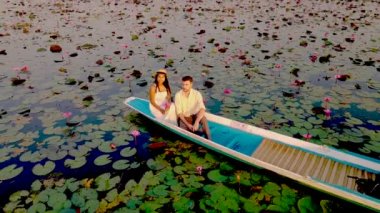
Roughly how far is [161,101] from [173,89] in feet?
7.01

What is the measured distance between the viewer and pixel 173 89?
29.5ft

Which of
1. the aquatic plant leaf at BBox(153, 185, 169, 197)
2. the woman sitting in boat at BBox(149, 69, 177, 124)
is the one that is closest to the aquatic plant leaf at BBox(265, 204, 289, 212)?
the aquatic plant leaf at BBox(153, 185, 169, 197)

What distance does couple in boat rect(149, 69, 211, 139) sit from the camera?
6.04 m

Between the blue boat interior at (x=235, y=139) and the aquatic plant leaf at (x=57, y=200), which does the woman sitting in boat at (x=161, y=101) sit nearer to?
the blue boat interior at (x=235, y=139)

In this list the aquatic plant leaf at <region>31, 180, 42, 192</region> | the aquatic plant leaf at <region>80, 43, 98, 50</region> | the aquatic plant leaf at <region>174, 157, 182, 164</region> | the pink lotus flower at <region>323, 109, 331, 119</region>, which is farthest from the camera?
the aquatic plant leaf at <region>80, 43, 98, 50</region>

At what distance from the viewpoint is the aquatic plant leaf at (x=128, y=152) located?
5876 mm

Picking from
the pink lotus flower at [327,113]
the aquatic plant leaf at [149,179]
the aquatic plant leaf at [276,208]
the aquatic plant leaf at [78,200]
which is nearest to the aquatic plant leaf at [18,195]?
the aquatic plant leaf at [78,200]

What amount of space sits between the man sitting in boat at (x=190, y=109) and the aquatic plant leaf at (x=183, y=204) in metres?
1.58

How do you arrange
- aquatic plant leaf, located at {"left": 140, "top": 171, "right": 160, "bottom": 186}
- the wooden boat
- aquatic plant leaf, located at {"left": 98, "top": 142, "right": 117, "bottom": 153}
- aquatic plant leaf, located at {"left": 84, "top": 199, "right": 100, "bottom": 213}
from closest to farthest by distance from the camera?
the wooden boat < aquatic plant leaf, located at {"left": 84, "top": 199, "right": 100, "bottom": 213} < aquatic plant leaf, located at {"left": 140, "top": 171, "right": 160, "bottom": 186} < aquatic plant leaf, located at {"left": 98, "top": 142, "right": 117, "bottom": 153}

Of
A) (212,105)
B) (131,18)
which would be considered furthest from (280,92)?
(131,18)

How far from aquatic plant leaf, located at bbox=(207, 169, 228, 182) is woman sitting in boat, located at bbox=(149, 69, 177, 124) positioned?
1.76 meters

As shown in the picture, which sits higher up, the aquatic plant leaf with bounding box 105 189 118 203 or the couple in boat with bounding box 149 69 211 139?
the couple in boat with bounding box 149 69 211 139

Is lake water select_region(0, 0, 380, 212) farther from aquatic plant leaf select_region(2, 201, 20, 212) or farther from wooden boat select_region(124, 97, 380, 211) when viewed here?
wooden boat select_region(124, 97, 380, 211)

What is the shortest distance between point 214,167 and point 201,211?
114 centimetres
